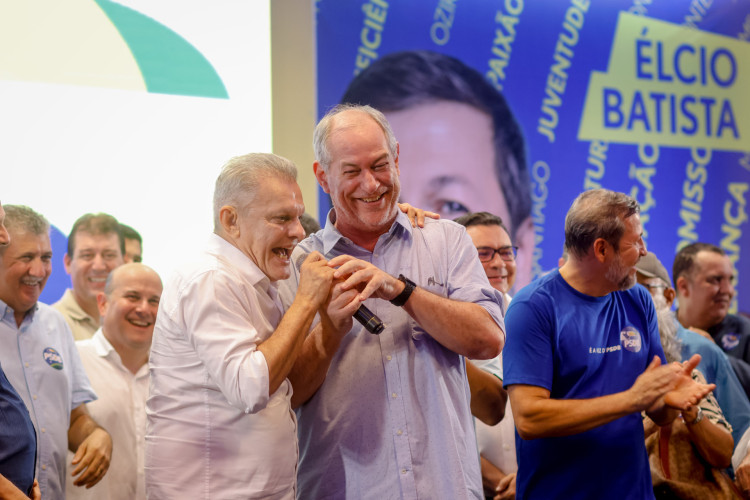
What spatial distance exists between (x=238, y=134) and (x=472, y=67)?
1.86 metres

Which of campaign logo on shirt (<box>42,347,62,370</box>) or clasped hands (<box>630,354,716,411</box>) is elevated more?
clasped hands (<box>630,354,716,411</box>)

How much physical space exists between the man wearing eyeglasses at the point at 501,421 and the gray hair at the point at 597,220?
15.8 inches

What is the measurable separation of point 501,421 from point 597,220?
0.90 metres

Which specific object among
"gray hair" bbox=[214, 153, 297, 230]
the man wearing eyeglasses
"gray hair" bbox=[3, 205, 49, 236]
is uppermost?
"gray hair" bbox=[214, 153, 297, 230]

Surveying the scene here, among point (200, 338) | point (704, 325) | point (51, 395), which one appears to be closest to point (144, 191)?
point (51, 395)

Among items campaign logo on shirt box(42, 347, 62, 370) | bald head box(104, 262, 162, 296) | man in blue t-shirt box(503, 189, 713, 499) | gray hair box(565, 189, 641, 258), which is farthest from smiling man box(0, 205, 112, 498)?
gray hair box(565, 189, 641, 258)

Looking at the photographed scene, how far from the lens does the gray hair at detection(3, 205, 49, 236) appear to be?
9.22 ft

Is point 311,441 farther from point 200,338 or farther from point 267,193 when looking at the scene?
point 267,193

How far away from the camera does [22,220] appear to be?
282cm

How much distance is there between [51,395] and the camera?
2.83 meters

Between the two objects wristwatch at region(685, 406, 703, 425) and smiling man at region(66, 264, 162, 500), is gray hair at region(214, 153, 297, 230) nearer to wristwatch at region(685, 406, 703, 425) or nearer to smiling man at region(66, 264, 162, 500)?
smiling man at region(66, 264, 162, 500)

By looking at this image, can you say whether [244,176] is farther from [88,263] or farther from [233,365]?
[88,263]

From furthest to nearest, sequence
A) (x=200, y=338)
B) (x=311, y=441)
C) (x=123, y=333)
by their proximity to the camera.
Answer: (x=123, y=333)
(x=311, y=441)
(x=200, y=338)

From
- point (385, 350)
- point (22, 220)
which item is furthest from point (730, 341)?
point (22, 220)
